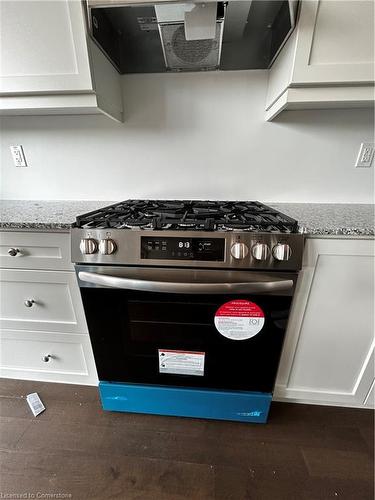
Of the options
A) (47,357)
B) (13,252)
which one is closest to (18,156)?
(13,252)

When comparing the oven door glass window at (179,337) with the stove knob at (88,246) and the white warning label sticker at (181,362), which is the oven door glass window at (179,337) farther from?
the stove knob at (88,246)

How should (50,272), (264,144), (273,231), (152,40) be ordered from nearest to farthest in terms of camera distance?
(273,231) < (50,272) < (152,40) < (264,144)

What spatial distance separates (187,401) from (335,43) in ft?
4.91

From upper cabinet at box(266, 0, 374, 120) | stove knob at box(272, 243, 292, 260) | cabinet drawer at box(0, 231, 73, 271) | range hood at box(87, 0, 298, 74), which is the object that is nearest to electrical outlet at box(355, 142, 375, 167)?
upper cabinet at box(266, 0, 374, 120)

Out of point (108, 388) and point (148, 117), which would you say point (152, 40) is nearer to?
point (148, 117)

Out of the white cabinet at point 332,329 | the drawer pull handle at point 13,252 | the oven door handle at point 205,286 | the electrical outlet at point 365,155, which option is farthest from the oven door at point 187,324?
the electrical outlet at point 365,155

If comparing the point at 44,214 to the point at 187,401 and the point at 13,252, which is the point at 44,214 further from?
the point at 187,401

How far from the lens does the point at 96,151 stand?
1.31 meters

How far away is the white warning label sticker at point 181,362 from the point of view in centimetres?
89

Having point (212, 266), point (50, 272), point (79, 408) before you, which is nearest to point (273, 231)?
point (212, 266)

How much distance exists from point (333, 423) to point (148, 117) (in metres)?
1.77

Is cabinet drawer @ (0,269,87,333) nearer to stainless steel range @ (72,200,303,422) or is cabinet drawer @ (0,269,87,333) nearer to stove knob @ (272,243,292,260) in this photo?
stainless steel range @ (72,200,303,422)

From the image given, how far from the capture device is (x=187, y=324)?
0.84 meters

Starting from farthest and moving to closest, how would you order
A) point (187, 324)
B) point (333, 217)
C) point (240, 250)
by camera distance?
point (333, 217) < point (187, 324) < point (240, 250)
